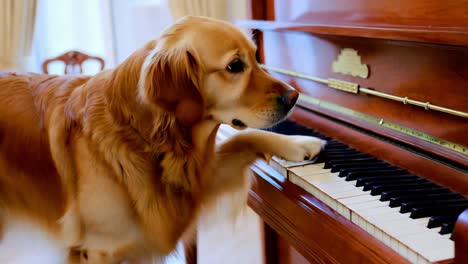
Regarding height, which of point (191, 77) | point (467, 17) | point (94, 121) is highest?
point (467, 17)

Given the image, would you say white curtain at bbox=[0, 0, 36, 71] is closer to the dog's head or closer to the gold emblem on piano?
the dog's head

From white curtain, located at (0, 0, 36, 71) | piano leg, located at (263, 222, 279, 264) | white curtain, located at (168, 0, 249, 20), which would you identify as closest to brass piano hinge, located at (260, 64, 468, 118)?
piano leg, located at (263, 222, 279, 264)

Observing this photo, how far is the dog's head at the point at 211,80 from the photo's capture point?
1274 mm

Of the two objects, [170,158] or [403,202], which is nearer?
[403,202]

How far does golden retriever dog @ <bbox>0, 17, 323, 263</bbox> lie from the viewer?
1301mm

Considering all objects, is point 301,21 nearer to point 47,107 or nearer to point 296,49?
point 296,49

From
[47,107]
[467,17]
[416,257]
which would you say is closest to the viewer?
[416,257]

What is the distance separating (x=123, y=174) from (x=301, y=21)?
2.47 feet

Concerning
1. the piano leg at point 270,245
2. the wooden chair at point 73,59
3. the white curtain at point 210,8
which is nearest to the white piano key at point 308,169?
the piano leg at point 270,245

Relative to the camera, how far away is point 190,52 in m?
1.28

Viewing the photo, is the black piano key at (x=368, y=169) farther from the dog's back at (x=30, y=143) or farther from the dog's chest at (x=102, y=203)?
the dog's back at (x=30, y=143)

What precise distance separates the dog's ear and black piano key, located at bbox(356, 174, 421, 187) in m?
0.42

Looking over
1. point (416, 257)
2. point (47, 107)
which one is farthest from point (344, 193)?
point (47, 107)

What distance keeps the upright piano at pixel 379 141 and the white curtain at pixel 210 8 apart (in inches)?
48.8
